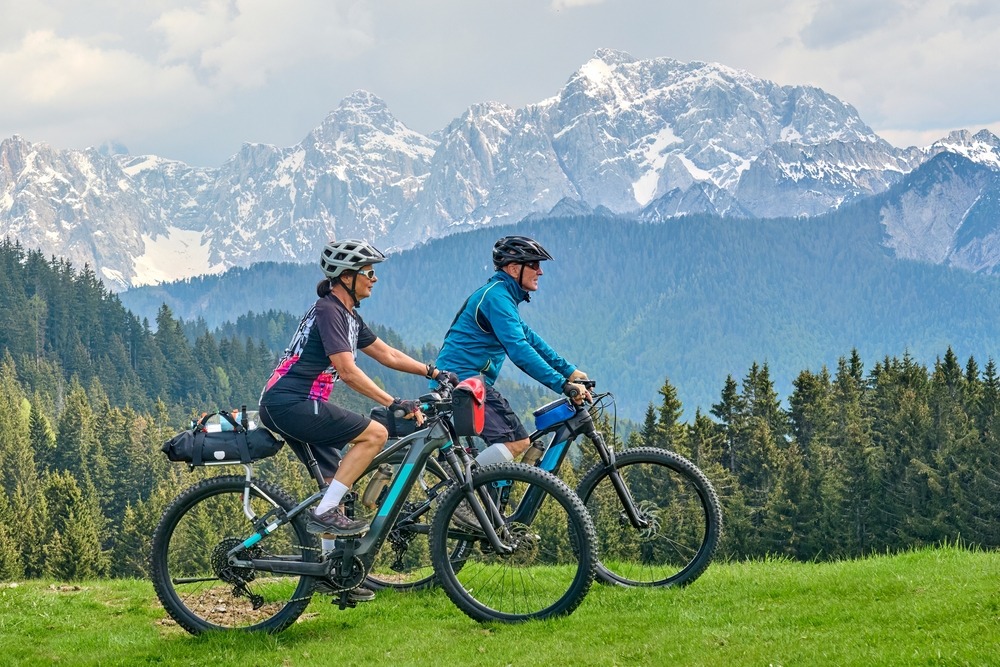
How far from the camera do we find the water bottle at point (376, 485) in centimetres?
1148

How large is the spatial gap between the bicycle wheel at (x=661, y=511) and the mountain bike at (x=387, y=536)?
47.2 inches

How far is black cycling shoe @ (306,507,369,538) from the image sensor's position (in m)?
11.0

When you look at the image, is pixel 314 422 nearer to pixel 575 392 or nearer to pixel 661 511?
pixel 575 392

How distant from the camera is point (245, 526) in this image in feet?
38.1

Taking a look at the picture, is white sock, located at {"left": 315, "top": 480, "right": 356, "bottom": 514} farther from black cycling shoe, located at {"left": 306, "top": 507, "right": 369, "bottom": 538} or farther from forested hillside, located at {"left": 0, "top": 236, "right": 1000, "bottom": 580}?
forested hillside, located at {"left": 0, "top": 236, "right": 1000, "bottom": 580}

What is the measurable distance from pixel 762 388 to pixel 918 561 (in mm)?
75202

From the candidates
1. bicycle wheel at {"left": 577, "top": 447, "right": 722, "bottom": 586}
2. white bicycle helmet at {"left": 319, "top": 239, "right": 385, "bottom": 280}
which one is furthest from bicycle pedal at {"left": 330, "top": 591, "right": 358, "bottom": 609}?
white bicycle helmet at {"left": 319, "top": 239, "right": 385, "bottom": 280}

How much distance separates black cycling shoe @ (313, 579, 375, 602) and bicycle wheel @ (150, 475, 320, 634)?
123 millimetres

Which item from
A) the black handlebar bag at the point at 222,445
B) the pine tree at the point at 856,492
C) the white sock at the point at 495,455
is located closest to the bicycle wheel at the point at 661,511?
the white sock at the point at 495,455

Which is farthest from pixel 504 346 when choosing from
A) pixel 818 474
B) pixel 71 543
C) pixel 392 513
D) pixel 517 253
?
pixel 818 474

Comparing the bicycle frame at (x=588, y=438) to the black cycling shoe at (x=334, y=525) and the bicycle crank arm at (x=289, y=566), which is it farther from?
the bicycle crank arm at (x=289, y=566)

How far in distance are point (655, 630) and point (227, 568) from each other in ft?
15.3

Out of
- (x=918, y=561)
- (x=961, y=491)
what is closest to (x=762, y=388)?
(x=961, y=491)

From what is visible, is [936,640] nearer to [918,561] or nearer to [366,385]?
[918,561]
